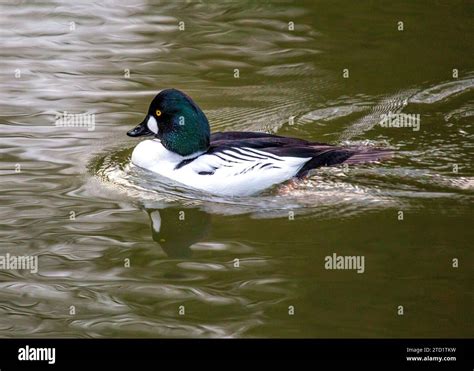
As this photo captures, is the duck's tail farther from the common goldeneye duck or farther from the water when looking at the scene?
the water

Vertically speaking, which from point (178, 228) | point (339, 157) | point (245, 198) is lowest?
point (178, 228)

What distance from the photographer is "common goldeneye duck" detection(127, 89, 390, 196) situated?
1023 cm

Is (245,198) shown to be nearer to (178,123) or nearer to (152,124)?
(178,123)

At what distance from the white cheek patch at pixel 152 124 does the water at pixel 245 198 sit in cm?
49

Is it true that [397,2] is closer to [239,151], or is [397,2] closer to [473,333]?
[239,151]

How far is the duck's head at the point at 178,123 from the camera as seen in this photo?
1029 centimetres

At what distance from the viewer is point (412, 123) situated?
11.8 metres

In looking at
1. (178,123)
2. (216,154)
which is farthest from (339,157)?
(178,123)

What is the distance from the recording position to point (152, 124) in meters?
10.6

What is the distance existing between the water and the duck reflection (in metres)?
0.02

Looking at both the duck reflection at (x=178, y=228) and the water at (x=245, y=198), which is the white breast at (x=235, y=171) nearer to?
the water at (x=245, y=198)

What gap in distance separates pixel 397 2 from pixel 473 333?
824 cm

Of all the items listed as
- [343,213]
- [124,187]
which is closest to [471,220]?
[343,213]

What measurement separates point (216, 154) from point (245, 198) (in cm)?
51
